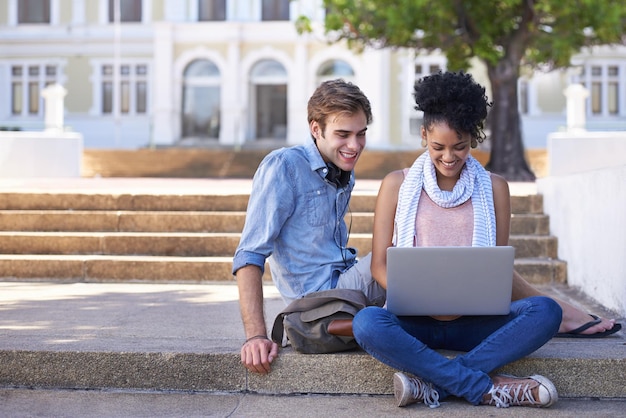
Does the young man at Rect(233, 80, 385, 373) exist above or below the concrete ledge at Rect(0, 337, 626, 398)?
above

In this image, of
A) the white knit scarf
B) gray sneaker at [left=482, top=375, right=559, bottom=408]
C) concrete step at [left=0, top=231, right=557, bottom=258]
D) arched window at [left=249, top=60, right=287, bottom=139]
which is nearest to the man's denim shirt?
the white knit scarf

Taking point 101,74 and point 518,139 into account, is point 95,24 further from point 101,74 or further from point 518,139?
point 518,139

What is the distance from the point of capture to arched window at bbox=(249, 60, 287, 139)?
33969 mm

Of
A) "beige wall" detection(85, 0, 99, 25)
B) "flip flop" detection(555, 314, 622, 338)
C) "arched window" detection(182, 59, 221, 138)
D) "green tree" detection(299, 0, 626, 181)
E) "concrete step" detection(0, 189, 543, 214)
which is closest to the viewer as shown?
"flip flop" detection(555, 314, 622, 338)

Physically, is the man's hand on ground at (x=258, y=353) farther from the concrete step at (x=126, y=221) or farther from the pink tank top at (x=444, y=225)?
the concrete step at (x=126, y=221)

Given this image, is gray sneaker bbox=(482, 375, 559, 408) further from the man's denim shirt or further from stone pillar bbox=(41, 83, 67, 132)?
stone pillar bbox=(41, 83, 67, 132)

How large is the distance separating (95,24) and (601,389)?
109 feet

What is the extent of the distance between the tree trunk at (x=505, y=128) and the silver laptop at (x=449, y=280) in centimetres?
1508

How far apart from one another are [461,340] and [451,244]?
0.43 meters

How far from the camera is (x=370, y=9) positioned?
18.3m

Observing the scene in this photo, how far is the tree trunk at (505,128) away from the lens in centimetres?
1902

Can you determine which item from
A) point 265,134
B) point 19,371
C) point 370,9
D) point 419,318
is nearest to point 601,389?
point 419,318

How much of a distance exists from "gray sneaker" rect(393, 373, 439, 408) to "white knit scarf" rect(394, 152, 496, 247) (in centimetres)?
59

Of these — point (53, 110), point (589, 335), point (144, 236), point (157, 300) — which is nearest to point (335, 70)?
point (53, 110)
